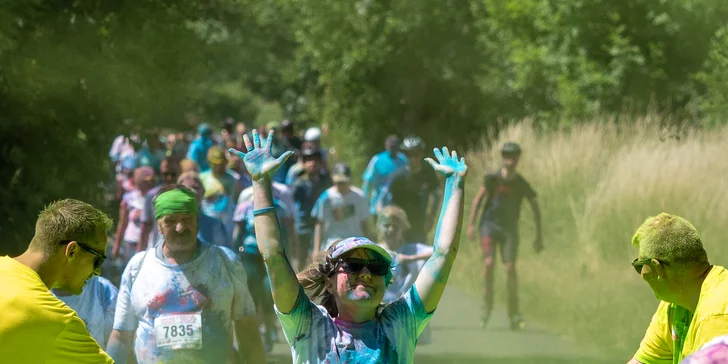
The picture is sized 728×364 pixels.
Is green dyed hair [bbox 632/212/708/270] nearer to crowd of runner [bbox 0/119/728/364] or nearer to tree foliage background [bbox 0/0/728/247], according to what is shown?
crowd of runner [bbox 0/119/728/364]

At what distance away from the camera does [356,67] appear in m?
29.6

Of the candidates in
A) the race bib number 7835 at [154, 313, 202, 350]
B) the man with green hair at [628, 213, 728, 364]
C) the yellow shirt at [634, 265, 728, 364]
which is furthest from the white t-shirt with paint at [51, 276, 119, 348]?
the man with green hair at [628, 213, 728, 364]

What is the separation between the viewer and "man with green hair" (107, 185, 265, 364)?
23.2ft

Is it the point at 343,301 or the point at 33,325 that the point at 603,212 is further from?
the point at 33,325

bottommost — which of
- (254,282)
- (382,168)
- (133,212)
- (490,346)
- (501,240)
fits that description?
(490,346)

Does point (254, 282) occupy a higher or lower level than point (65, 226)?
lower

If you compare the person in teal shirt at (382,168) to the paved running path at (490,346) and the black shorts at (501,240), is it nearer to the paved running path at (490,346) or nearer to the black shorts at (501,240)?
the paved running path at (490,346)

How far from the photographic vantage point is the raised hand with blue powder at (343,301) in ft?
16.4

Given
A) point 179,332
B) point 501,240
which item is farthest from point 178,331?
point 501,240

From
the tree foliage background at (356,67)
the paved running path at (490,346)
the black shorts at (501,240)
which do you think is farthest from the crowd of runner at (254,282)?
the tree foliage background at (356,67)

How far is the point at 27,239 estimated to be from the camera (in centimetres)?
1042

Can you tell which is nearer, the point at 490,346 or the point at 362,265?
the point at 362,265

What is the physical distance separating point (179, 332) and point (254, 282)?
16.8ft

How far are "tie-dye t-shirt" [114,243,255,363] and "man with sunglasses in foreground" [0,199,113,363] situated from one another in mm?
2371
